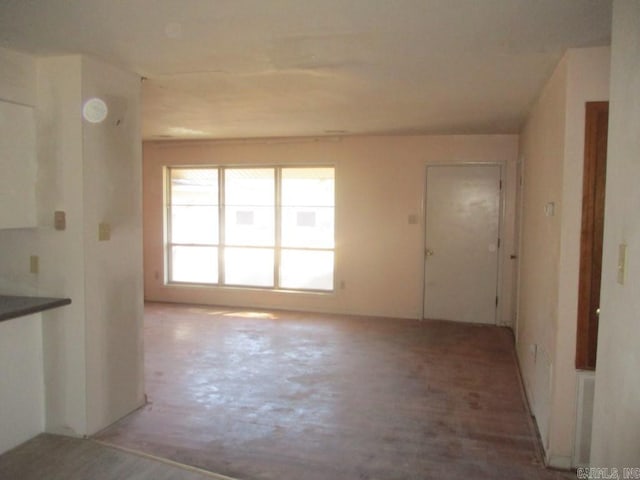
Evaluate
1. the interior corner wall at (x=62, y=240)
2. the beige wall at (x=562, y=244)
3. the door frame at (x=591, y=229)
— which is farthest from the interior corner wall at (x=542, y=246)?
the interior corner wall at (x=62, y=240)

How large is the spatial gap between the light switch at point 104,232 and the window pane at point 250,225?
3771 millimetres

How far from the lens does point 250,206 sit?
6793 mm

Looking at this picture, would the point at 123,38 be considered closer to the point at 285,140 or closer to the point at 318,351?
the point at 318,351

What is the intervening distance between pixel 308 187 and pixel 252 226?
1015 mm

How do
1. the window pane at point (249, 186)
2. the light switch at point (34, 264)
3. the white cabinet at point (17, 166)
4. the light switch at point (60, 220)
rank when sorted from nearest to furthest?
the white cabinet at point (17, 166) < the light switch at point (60, 220) < the light switch at point (34, 264) < the window pane at point (249, 186)

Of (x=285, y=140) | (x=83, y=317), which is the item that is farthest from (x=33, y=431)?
(x=285, y=140)

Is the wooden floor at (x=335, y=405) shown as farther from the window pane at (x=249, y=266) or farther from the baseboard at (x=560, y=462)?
the window pane at (x=249, y=266)

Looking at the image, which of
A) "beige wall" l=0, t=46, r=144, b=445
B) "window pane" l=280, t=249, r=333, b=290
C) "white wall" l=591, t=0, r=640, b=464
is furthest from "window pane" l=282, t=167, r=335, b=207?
"white wall" l=591, t=0, r=640, b=464

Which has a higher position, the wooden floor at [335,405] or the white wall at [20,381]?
the white wall at [20,381]

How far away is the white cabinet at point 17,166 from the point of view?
2.73 m

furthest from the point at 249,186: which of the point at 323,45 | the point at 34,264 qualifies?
the point at 323,45

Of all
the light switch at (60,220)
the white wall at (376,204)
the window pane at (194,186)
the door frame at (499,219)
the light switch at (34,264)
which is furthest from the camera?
the window pane at (194,186)

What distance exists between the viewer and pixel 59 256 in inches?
113

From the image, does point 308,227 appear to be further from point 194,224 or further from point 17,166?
point 17,166
